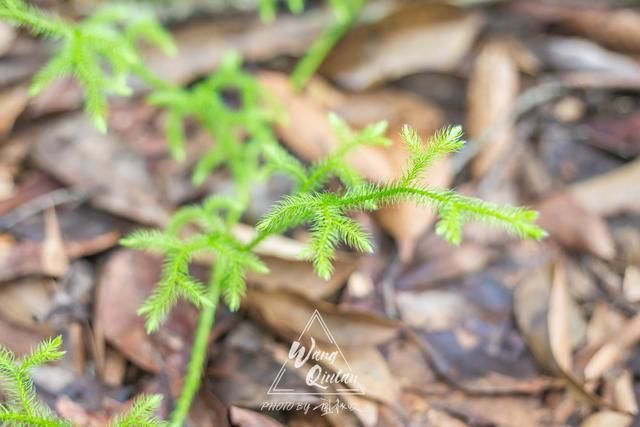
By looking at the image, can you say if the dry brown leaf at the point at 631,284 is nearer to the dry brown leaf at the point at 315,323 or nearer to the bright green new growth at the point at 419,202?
the dry brown leaf at the point at 315,323

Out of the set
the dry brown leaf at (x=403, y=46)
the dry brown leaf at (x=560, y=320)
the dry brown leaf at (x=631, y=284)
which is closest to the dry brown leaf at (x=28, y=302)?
the dry brown leaf at (x=403, y=46)

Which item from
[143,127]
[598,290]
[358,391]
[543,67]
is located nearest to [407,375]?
[358,391]

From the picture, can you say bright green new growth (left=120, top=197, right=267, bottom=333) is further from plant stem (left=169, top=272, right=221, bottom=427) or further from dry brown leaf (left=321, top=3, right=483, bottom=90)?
dry brown leaf (left=321, top=3, right=483, bottom=90)

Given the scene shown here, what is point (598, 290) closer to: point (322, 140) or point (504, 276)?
point (504, 276)

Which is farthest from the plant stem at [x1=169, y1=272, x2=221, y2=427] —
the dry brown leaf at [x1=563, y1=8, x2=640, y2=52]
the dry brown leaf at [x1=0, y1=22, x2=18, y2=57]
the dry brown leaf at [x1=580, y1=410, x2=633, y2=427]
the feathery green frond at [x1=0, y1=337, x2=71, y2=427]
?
the dry brown leaf at [x1=563, y1=8, x2=640, y2=52]

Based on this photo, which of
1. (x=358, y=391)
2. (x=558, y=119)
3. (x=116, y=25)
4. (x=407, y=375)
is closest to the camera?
(x=358, y=391)

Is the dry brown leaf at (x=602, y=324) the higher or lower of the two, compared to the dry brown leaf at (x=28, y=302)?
higher

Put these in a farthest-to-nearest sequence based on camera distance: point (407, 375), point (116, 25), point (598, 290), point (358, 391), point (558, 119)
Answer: point (116, 25) < point (558, 119) < point (598, 290) < point (407, 375) < point (358, 391)

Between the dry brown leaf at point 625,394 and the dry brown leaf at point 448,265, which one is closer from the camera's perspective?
the dry brown leaf at point 625,394
